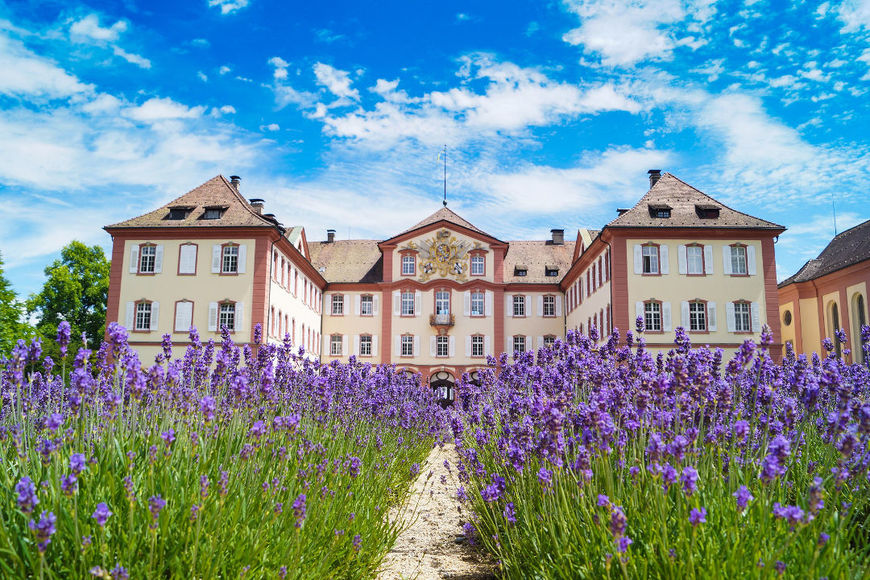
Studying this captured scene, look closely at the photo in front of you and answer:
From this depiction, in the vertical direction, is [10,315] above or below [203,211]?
below

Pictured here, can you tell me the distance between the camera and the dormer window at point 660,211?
30578 mm

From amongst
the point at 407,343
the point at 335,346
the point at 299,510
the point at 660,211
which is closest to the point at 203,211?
the point at 335,346

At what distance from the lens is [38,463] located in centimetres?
354

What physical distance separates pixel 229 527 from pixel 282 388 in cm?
282

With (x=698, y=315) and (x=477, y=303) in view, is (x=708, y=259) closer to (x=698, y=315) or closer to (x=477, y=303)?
(x=698, y=315)

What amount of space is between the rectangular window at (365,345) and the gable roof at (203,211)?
10113mm

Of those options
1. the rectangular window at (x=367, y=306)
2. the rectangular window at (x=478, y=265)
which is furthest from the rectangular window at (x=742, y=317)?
the rectangular window at (x=367, y=306)

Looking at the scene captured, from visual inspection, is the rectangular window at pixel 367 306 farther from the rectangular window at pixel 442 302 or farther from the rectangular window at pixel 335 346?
the rectangular window at pixel 442 302

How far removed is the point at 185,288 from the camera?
30.6m

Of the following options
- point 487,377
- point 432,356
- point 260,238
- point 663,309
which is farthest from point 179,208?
point 487,377

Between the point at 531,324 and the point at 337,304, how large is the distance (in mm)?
11502

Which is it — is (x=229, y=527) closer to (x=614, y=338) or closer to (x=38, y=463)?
(x=38, y=463)

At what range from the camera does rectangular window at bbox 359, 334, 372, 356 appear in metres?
39.2

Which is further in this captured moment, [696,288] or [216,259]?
[216,259]
